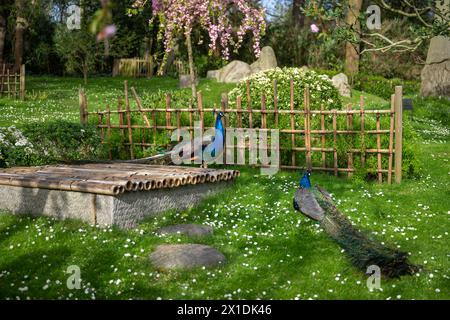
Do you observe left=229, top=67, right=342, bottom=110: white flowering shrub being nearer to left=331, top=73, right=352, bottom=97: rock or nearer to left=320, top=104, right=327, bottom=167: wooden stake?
left=320, top=104, right=327, bottom=167: wooden stake

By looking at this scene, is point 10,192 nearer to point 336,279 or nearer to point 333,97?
point 336,279

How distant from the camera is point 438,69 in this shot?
2228cm

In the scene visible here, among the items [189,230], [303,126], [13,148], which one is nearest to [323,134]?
[303,126]

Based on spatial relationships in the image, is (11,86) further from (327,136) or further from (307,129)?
(327,136)

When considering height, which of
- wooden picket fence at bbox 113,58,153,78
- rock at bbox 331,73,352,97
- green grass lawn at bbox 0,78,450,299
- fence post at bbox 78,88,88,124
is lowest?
green grass lawn at bbox 0,78,450,299

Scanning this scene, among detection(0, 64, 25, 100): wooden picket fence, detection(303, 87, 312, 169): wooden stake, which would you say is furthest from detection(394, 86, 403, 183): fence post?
detection(0, 64, 25, 100): wooden picket fence

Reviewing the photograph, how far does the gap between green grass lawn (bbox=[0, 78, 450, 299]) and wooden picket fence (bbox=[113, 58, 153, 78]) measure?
2349 centimetres

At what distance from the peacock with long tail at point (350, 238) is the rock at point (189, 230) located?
137 cm

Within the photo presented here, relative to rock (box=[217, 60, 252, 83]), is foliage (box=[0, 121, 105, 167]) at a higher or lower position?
lower

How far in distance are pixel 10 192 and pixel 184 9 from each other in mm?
8347

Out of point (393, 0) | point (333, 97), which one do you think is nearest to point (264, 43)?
point (393, 0)

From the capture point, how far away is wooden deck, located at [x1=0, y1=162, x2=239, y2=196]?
7.39 metres

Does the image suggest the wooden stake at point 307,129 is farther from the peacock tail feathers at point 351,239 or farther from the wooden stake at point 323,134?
the peacock tail feathers at point 351,239

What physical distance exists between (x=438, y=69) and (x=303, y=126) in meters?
13.6
